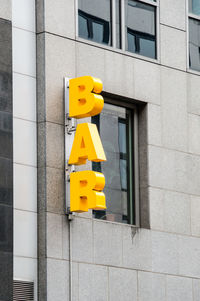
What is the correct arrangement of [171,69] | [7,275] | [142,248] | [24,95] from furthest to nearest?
[171,69]
[142,248]
[24,95]
[7,275]

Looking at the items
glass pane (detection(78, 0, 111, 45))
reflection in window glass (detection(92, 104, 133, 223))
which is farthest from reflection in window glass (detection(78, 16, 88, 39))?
reflection in window glass (detection(92, 104, 133, 223))

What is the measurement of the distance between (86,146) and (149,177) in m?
3.04

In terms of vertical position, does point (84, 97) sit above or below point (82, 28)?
below

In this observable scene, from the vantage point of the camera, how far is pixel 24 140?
23.6 m

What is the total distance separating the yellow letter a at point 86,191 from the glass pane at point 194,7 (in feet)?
23.7

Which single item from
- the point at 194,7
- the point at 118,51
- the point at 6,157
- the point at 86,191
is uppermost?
the point at 194,7

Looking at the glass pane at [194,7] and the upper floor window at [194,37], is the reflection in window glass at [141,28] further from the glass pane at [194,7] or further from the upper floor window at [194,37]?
the glass pane at [194,7]

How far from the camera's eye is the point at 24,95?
23.8m

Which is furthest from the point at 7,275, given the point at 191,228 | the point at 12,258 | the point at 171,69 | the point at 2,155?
the point at 171,69

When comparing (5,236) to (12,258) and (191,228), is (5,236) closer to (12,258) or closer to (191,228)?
(12,258)

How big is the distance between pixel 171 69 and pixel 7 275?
26.1 feet

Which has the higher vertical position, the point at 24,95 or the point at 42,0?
the point at 42,0

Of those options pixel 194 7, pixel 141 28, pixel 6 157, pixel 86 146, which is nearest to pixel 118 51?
pixel 141 28

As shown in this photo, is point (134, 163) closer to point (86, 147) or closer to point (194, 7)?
point (86, 147)
